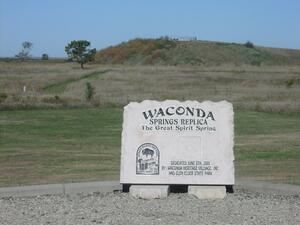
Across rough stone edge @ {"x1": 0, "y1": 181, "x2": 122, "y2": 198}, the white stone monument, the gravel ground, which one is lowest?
the gravel ground

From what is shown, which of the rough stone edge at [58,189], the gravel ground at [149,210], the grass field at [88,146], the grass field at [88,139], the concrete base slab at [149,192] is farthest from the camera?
the grass field at [88,139]

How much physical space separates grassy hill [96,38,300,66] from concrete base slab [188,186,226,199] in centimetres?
10810

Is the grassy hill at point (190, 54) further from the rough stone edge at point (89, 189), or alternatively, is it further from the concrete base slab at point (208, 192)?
the concrete base slab at point (208, 192)

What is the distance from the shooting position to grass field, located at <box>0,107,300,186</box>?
11.6 m

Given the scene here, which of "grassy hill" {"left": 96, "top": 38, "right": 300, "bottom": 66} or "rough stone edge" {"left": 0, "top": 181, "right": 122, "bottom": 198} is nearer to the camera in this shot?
"rough stone edge" {"left": 0, "top": 181, "right": 122, "bottom": 198}

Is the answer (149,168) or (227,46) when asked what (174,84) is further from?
(227,46)

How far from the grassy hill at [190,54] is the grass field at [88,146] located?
300 feet

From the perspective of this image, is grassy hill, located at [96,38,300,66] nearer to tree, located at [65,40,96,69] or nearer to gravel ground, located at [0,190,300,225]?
tree, located at [65,40,96,69]

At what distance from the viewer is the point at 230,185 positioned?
29.5ft

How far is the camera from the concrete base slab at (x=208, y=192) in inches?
342

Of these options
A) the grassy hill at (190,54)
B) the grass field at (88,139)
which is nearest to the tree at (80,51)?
the grassy hill at (190,54)

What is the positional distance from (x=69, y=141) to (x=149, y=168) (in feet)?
31.7

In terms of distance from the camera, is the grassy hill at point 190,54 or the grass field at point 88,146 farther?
the grassy hill at point 190,54

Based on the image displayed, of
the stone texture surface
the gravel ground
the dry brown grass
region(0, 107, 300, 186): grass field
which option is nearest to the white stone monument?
the stone texture surface
